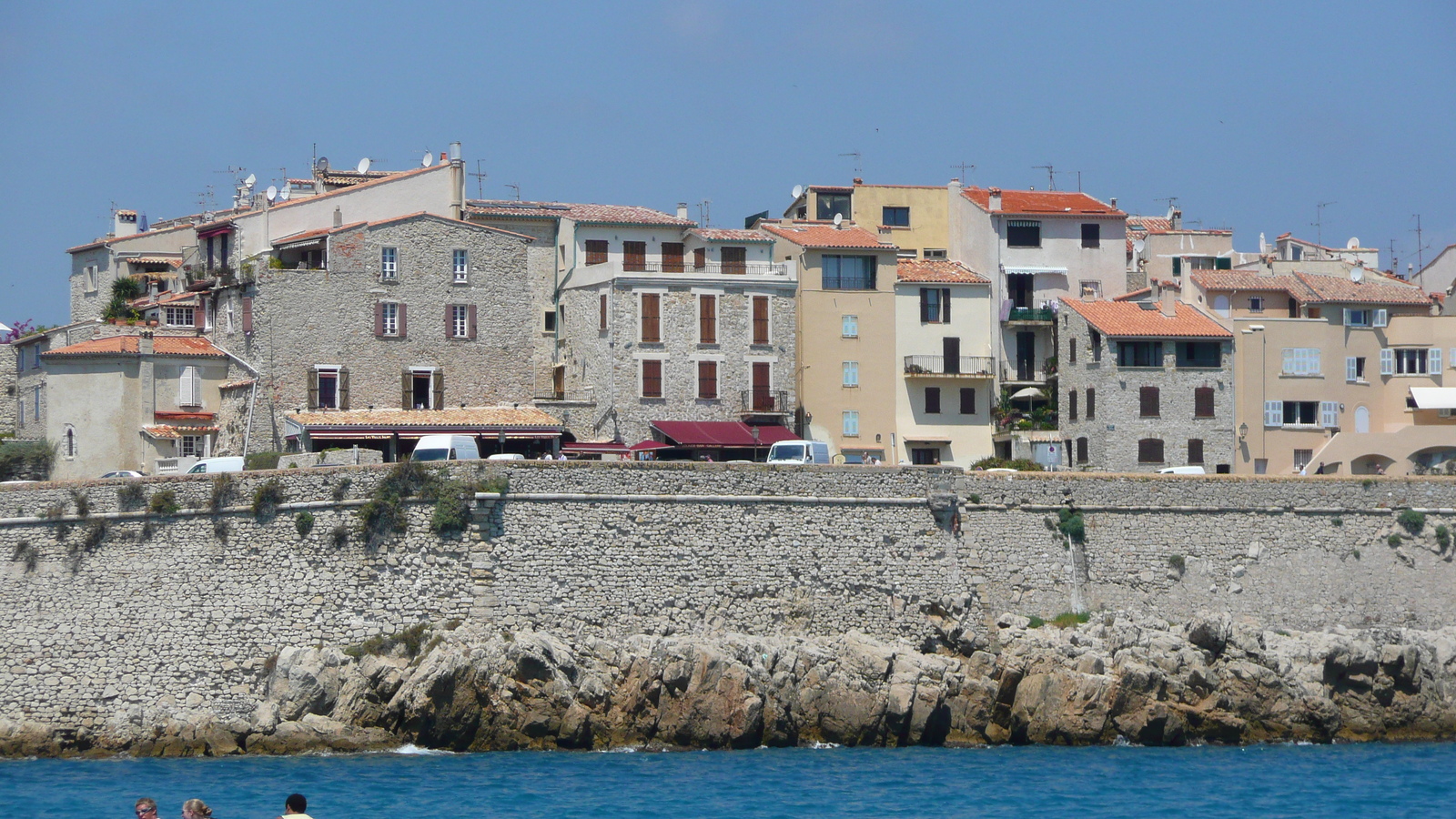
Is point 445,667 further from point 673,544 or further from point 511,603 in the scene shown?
point 673,544

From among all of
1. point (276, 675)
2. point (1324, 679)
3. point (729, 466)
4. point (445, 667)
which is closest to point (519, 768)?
point (445, 667)

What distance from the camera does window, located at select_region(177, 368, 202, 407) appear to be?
61.5m

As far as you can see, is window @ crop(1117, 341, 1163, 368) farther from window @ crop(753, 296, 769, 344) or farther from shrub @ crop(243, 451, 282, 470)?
shrub @ crop(243, 451, 282, 470)

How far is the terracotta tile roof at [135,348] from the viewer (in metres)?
60.5

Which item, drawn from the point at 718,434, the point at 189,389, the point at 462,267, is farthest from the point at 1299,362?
the point at 189,389

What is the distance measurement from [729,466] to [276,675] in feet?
39.4

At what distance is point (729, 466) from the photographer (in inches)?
2046

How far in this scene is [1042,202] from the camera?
238 ft

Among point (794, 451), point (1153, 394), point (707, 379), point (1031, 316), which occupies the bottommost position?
point (794, 451)

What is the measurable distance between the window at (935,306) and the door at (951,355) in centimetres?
65

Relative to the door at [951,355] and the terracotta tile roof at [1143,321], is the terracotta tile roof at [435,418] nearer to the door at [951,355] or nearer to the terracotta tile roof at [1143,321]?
the door at [951,355]

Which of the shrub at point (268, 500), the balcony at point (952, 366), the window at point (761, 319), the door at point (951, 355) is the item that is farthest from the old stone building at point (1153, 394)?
the shrub at point (268, 500)

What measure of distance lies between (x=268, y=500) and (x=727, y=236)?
69.4ft

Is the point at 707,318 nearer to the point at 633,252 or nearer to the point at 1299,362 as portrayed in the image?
the point at 633,252
